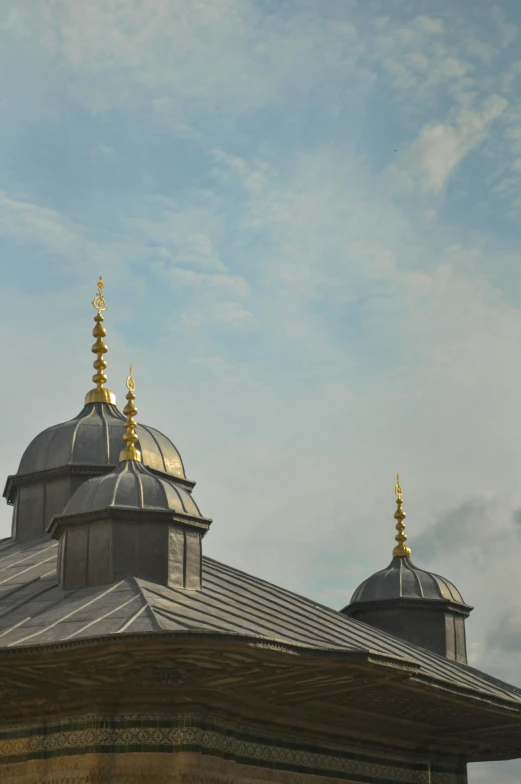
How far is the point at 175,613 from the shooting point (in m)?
17.7

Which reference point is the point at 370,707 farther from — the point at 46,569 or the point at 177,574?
the point at 46,569

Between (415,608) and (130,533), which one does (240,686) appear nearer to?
(130,533)

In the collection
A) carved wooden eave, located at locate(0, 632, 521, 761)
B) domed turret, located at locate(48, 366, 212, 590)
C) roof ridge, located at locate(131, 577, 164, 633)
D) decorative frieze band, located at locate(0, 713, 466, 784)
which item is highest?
domed turret, located at locate(48, 366, 212, 590)

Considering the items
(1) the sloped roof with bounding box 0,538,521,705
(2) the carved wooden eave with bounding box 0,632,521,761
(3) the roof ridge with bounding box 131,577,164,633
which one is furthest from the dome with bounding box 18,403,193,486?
(2) the carved wooden eave with bounding box 0,632,521,761

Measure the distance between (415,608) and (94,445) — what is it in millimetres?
7855

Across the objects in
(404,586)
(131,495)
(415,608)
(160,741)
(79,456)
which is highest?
(79,456)

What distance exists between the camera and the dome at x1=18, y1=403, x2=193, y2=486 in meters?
26.6

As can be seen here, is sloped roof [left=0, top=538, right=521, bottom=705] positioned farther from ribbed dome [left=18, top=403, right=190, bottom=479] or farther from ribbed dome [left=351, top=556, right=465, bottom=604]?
ribbed dome [left=351, top=556, right=465, bottom=604]

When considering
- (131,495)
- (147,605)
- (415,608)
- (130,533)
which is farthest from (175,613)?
(415,608)

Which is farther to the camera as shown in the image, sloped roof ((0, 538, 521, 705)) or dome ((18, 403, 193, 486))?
dome ((18, 403, 193, 486))

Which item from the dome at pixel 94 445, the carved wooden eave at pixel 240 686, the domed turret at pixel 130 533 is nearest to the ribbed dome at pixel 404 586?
the dome at pixel 94 445

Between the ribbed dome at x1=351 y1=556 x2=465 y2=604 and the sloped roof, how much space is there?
3742mm

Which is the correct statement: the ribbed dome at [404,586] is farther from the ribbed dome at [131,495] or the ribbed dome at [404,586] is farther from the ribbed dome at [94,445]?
the ribbed dome at [131,495]

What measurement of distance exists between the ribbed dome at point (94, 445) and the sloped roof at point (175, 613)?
2002 mm
